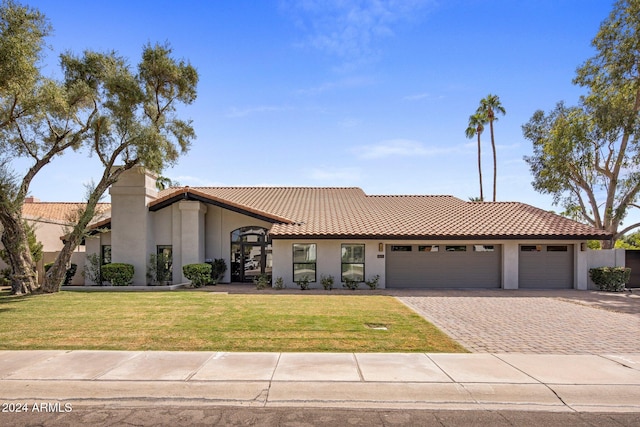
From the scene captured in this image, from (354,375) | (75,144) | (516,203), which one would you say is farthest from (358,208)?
(354,375)

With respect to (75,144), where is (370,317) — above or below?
below

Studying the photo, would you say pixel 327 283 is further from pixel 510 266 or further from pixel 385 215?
pixel 510 266

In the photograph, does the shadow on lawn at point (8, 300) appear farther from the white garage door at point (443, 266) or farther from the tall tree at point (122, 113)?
the white garage door at point (443, 266)

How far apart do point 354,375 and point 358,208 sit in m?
18.7

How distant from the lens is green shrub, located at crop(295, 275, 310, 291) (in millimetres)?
19297

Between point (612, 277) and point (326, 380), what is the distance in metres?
19.0

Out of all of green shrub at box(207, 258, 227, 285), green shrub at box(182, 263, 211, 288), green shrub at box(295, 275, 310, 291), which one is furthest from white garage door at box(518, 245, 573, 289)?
green shrub at box(182, 263, 211, 288)

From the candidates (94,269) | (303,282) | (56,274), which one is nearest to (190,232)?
(94,269)

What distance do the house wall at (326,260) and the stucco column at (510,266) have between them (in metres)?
6.05

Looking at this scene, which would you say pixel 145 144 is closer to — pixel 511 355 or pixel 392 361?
pixel 392 361

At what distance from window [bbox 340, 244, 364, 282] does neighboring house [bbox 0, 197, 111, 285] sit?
12890mm

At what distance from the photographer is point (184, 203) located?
20844 millimetres

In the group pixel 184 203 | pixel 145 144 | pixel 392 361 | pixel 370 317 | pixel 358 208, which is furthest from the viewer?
pixel 358 208

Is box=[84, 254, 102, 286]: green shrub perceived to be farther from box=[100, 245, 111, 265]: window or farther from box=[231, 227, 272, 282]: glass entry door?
box=[231, 227, 272, 282]: glass entry door
